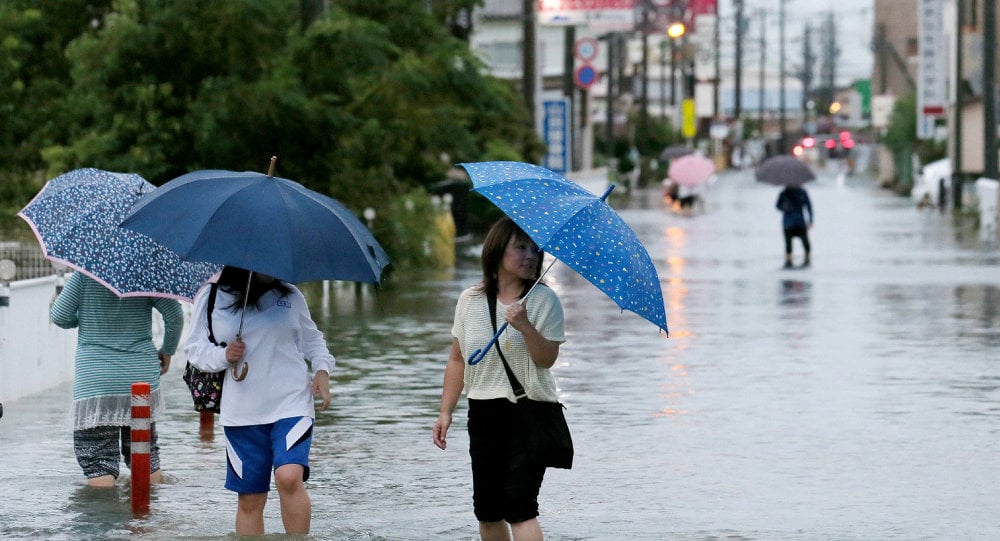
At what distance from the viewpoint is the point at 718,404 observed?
13391mm

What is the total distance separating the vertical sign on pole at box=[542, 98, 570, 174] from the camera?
51594 mm

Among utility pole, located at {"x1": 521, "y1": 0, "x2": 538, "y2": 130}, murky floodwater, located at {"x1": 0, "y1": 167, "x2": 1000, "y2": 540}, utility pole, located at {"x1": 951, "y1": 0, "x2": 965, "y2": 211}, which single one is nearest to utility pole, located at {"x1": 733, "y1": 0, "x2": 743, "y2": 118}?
utility pole, located at {"x1": 951, "y1": 0, "x2": 965, "y2": 211}

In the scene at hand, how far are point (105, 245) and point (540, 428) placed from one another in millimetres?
2821

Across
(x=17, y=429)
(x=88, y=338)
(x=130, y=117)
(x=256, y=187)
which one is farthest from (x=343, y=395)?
(x=130, y=117)

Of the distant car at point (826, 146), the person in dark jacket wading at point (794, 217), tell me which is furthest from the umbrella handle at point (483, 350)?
the distant car at point (826, 146)

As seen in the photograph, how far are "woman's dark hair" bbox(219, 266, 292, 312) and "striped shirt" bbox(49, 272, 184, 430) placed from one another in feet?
6.56

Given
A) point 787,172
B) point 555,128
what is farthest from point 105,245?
point 555,128

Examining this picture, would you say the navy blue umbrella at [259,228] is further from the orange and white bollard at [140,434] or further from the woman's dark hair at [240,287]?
the orange and white bollard at [140,434]

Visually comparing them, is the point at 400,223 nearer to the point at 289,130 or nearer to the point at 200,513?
the point at 289,130

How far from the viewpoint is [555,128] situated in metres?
51.9

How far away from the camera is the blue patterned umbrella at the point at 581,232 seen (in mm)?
6852

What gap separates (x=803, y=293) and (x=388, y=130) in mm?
5499

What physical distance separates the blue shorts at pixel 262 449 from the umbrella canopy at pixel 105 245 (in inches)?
63.8

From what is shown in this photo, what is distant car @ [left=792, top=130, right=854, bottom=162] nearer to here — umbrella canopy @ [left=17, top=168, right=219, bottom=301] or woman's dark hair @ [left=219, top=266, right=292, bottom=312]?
umbrella canopy @ [left=17, top=168, right=219, bottom=301]
